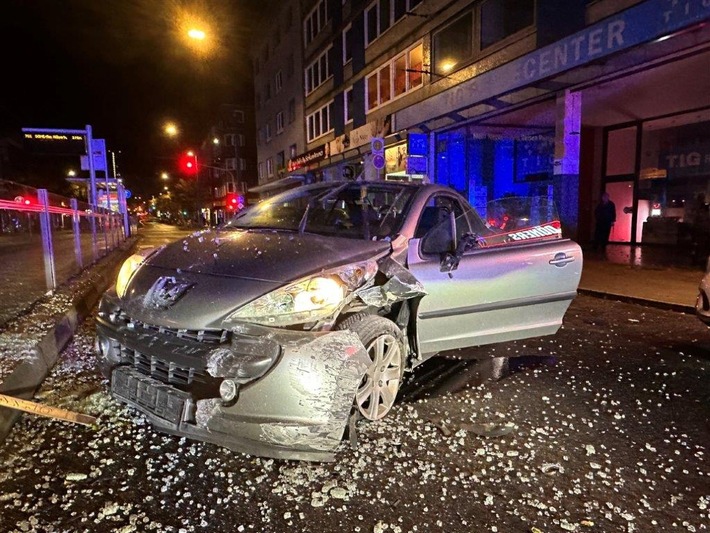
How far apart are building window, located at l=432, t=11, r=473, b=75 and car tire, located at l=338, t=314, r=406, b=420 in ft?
46.3

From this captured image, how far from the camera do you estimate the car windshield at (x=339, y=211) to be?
377 centimetres

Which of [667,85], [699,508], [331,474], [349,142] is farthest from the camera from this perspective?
[349,142]

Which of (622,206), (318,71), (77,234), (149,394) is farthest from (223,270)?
(318,71)

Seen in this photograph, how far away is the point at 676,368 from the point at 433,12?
615 inches

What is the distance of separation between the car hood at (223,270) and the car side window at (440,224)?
1.70 ft

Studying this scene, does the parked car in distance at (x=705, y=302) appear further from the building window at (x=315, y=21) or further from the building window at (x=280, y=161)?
the building window at (x=280, y=161)

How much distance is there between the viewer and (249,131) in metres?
60.6

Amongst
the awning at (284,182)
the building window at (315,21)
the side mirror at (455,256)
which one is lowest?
the side mirror at (455,256)

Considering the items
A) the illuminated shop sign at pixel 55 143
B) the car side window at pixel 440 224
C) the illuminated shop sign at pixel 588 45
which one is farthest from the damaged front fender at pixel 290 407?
the illuminated shop sign at pixel 55 143

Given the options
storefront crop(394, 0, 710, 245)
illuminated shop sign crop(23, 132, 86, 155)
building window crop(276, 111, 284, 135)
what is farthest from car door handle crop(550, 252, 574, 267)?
building window crop(276, 111, 284, 135)

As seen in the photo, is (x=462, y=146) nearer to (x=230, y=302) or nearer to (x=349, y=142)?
(x=349, y=142)

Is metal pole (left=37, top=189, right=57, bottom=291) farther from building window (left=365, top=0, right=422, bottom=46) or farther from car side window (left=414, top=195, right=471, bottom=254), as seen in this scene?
building window (left=365, top=0, right=422, bottom=46)

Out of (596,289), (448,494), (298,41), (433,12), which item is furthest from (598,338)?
(298,41)

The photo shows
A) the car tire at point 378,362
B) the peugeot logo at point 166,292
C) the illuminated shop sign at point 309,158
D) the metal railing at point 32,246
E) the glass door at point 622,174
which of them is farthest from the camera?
the illuminated shop sign at point 309,158
